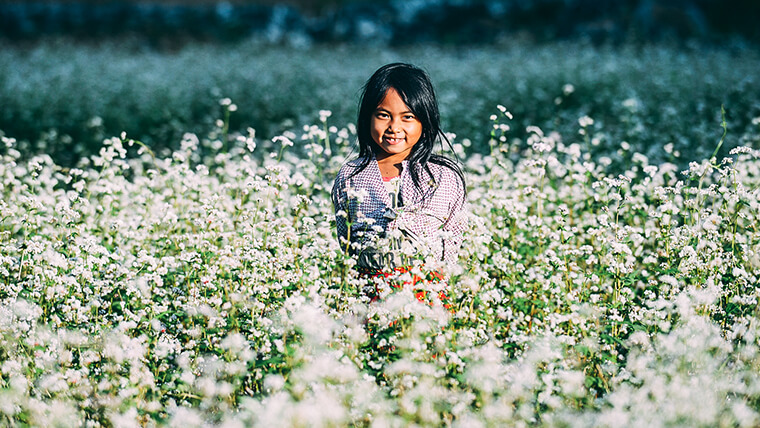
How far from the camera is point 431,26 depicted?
63.9 ft

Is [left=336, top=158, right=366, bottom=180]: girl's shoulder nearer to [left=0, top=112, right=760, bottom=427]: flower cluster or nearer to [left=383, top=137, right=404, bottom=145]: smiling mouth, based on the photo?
[left=383, top=137, right=404, bottom=145]: smiling mouth

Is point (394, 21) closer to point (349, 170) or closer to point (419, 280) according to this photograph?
point (349, 170)

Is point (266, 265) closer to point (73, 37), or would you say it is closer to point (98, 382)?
point (98, 382)

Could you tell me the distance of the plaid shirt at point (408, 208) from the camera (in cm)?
379

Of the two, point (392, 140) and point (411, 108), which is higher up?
point (411, 108)

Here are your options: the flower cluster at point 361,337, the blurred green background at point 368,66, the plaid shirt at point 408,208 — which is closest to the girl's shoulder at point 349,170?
the plaid shirt at point 408,208

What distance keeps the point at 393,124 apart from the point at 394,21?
16772 millimetres

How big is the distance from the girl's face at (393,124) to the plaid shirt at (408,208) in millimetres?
162

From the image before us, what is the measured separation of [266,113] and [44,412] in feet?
28.6

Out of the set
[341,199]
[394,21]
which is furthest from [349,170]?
[394,21]

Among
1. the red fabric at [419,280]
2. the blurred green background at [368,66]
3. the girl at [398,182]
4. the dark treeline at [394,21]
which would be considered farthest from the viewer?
the dark treeline at [394,21]

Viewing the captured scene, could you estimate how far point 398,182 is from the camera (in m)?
3.81

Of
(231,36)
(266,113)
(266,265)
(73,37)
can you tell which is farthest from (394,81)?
(73,37)

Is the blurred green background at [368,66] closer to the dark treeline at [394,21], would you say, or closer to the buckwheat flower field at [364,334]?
the dark treeline at [394,21]
